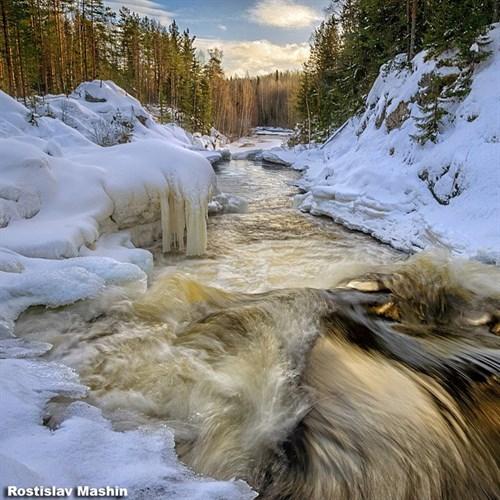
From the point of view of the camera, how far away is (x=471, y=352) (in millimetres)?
3553

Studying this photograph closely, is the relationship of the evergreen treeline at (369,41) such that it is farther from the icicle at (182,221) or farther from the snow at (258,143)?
the icicle at (182,221)

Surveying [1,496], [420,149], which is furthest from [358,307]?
[420,149]

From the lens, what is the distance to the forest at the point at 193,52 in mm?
12719

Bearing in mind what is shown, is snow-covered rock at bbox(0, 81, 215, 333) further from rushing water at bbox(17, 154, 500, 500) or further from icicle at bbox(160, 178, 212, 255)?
rushing water at bbox(17, 154, 500, 500)

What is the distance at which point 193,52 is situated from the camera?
39844 millimetres

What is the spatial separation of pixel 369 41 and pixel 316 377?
17173 millimetres

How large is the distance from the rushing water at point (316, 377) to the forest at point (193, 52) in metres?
8.68

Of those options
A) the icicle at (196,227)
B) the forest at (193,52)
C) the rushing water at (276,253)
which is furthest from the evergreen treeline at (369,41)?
the icicle at (196,227)

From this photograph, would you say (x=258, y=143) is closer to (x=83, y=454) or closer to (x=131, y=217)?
(x=131, y=217)

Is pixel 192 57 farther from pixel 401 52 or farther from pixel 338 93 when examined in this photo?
pixel 401 52

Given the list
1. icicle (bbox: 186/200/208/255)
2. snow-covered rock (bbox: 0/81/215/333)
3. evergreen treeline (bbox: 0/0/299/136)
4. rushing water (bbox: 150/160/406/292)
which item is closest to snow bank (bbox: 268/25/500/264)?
rushing water (bbox: 150/160/406/292)

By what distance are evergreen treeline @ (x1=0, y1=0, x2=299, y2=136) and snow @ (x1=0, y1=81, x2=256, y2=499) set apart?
1229cm

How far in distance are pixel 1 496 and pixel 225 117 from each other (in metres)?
56.7

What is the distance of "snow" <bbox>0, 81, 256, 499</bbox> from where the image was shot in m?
1.55
